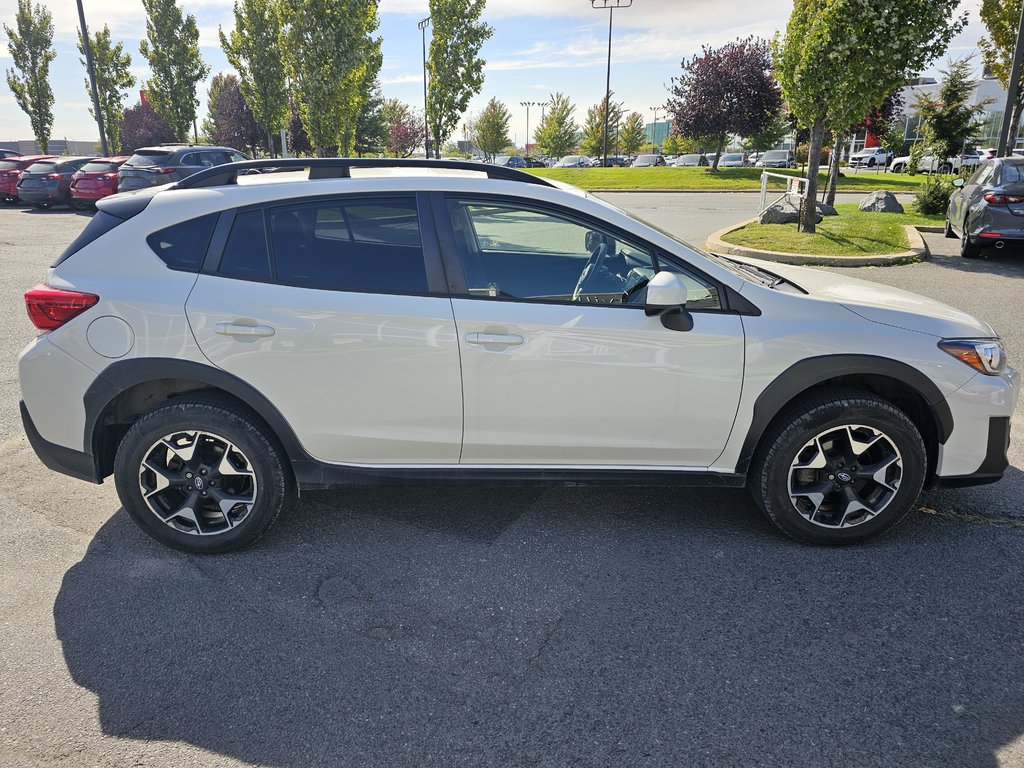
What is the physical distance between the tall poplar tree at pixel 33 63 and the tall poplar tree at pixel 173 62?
18.2 feet

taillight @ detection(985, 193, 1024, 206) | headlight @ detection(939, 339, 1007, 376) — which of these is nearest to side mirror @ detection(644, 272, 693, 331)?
headlight @ detection(939, 339, 1007, 376)

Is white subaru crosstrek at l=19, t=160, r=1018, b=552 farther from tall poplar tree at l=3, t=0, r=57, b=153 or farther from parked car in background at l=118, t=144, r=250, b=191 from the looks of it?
tall poplar tree at l=3, t=0, r=57, b=153

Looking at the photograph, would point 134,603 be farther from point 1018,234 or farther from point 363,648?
point 1018,234

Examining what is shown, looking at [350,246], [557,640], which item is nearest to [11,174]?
[350,246]

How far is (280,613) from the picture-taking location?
10.00 ft

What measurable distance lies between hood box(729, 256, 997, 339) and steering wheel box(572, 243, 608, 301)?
1042 millimetres

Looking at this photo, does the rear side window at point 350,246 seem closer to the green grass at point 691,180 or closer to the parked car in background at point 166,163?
the parked car in background at point 166,163

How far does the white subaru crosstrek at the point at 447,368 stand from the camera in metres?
3.28

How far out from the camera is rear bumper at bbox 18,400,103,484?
3451 millimetres

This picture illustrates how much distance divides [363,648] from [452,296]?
1.52 meters

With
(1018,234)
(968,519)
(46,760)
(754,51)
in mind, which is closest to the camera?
(46,760)

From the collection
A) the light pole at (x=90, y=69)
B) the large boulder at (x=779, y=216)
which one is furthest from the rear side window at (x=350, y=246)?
the light pole at (x=90, y=69)

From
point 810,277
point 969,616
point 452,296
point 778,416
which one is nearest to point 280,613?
point 452,296

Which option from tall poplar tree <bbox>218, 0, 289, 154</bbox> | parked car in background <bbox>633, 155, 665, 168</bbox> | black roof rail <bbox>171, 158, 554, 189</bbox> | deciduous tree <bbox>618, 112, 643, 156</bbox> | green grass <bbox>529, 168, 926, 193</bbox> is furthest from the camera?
deciduous tree <bbox>618, 112, 643, 156</bbox>
